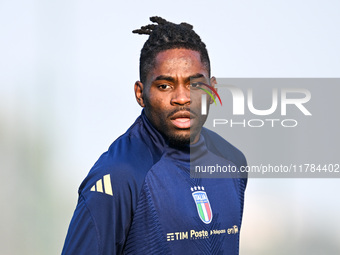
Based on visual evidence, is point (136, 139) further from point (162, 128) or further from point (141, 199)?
point (141, 199)

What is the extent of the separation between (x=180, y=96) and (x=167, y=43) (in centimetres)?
36

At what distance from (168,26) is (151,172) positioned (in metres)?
0.94

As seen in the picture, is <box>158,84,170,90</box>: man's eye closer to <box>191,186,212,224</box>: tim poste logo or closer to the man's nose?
the man's nose

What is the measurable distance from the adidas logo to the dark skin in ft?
1.63

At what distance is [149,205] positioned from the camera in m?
3.15

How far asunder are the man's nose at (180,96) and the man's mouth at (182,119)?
0.07 m

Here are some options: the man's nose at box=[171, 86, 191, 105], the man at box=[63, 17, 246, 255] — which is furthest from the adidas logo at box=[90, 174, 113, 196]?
the man's nose at box=[171, 86, 191, 105]

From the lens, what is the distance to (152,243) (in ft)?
10.3

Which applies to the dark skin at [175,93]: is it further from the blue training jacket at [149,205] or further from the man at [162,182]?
the blue training jacket at [149,205]

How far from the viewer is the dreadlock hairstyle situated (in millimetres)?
3373

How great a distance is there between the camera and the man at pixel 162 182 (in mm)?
3072

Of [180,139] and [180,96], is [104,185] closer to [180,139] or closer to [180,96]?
[180,139]

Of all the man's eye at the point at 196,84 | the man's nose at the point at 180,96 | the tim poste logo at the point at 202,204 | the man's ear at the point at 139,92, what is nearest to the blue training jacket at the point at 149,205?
the tim poste logo at the point at 202,204

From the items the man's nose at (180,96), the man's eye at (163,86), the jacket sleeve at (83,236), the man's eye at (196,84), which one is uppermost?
the man's eye at (196,84)
